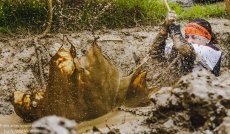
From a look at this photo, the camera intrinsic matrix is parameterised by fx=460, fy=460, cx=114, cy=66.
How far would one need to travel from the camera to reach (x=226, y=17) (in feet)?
21.9

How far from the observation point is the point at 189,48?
4.12m

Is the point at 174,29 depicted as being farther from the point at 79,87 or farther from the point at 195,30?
the point at 79,87

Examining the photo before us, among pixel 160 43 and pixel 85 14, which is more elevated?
pixel 85 14

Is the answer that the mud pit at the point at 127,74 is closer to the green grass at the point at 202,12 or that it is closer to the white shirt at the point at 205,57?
the green grass at the point at 202,12

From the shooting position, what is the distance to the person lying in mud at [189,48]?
414 cm

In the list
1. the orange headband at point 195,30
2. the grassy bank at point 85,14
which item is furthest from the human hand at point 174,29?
the grassy bank at point 85,14

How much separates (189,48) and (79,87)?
1478 millimetres

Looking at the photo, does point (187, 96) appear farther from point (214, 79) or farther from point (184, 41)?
point (184, 41)

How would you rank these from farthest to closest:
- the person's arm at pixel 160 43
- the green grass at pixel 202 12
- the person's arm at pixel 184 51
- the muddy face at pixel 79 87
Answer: the green grass at pixel 202 12, the person's arm at pixel 160 43, the person's arm at pixel 184 51, the muddy face at pixel 79 87

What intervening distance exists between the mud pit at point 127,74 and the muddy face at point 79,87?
0.33 feet

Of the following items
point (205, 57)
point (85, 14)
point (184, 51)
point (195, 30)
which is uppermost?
point (85, 14)

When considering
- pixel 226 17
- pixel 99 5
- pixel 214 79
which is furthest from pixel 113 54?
pixel 214 79

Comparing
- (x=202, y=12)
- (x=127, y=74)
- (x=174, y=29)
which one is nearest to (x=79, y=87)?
(x=174, y=29)

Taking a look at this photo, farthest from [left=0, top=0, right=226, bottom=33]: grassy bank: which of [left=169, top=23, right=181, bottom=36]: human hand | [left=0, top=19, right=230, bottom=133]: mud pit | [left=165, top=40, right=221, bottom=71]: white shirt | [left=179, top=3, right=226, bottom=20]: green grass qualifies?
[left=165, top=40, right=221, bottom=71]: white shirt
